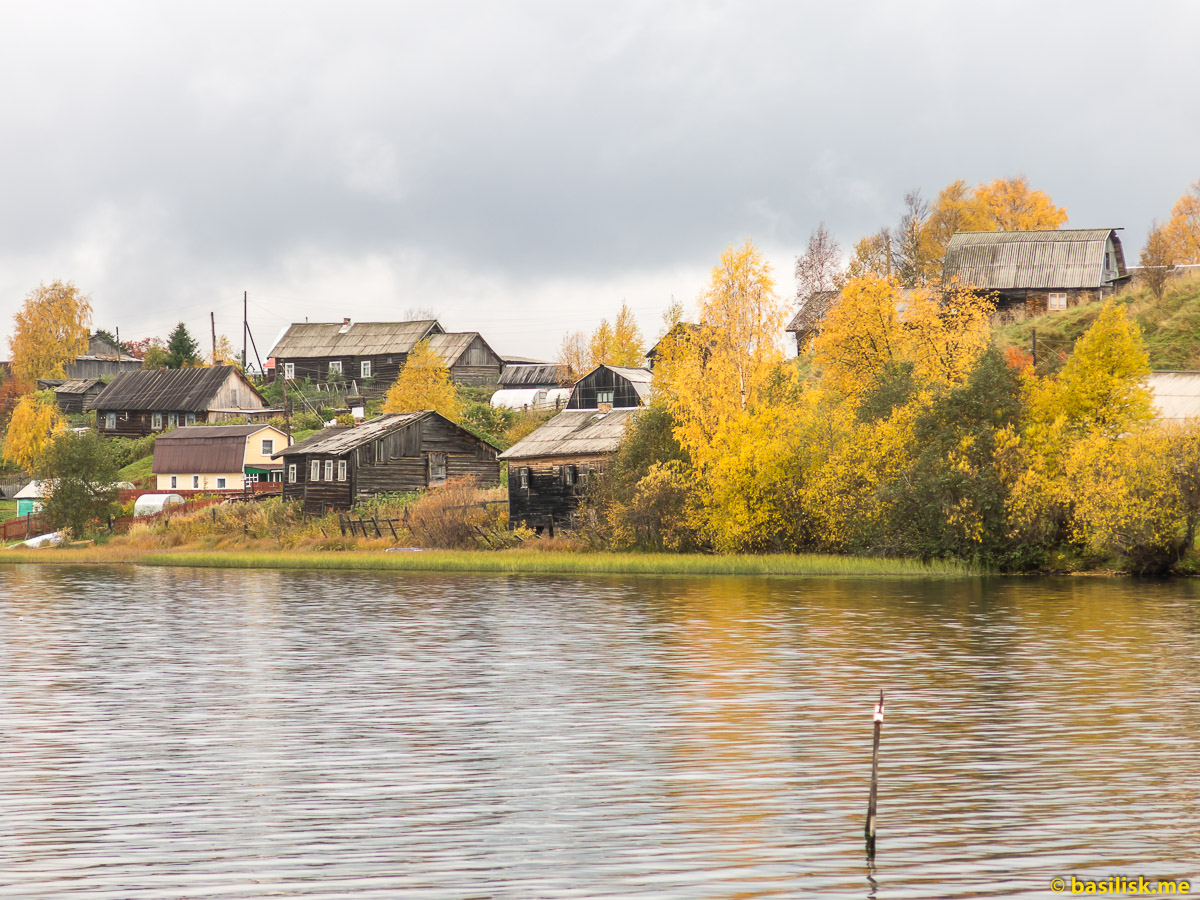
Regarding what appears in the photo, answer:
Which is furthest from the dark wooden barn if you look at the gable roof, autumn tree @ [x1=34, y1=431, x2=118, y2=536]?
the gable roof

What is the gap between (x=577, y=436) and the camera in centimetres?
7169

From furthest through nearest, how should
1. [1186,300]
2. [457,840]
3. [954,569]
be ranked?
[1186,300] < [954,569] < [457,840]

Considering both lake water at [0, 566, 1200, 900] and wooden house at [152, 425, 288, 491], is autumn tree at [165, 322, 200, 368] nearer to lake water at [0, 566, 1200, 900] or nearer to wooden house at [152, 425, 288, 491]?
wooden house at [152, 425, 288, 491]

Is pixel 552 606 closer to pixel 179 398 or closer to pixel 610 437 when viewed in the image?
pixel 610 437

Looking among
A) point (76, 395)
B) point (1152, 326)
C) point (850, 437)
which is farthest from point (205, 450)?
point (1152, 326)

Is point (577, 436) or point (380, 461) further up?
point (577, 436)

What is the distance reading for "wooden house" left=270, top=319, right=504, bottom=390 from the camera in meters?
125

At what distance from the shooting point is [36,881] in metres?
11.5

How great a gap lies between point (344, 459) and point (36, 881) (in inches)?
2777

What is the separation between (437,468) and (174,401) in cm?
4486

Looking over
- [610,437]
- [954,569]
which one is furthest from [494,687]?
[610,437]

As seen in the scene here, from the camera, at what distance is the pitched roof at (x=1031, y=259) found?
83875mm

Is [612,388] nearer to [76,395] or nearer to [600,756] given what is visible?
[600,756]

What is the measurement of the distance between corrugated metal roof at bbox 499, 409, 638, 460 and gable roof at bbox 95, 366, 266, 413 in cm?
5344
